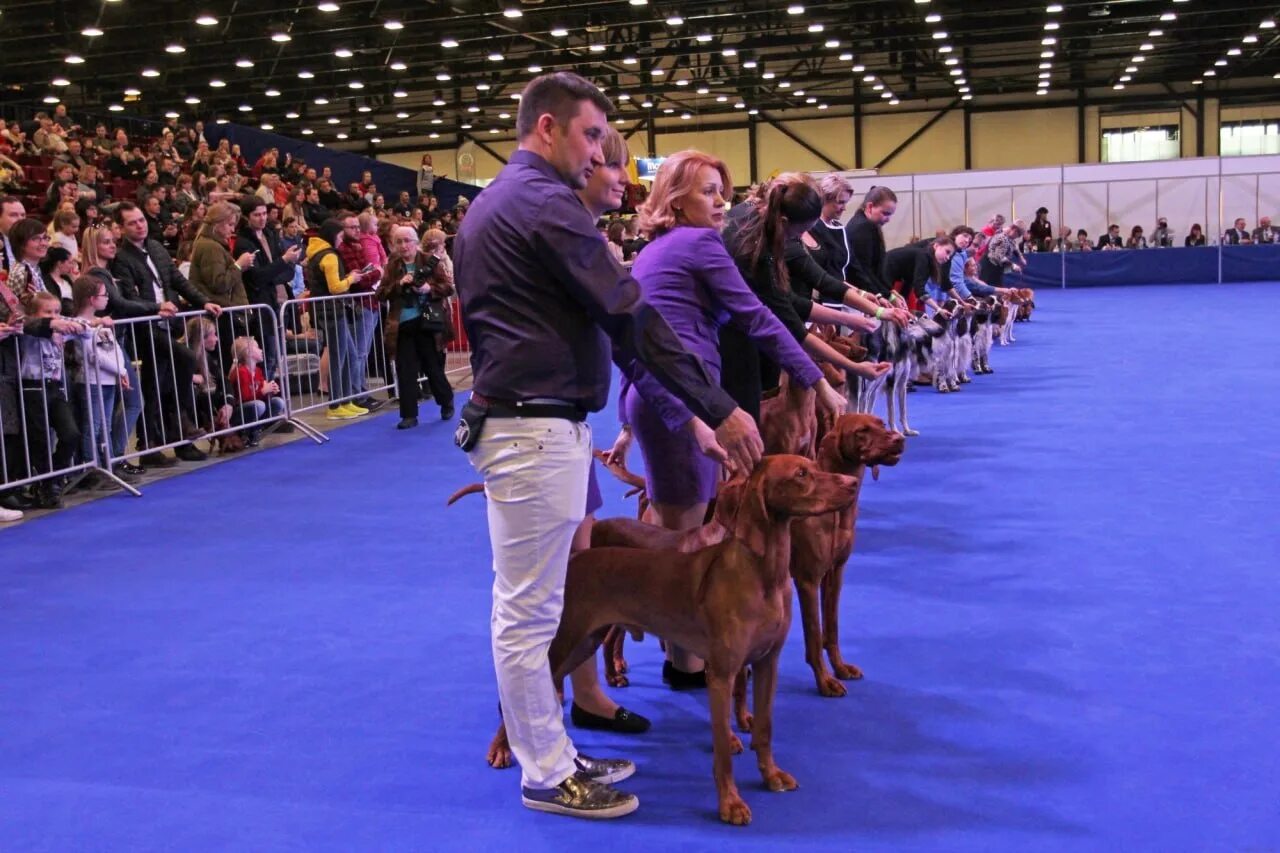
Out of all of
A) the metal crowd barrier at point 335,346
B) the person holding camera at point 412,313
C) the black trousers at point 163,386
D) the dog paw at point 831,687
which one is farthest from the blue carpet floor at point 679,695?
the metal crowd barrier at point 335,346

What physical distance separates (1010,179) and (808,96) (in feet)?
33.8

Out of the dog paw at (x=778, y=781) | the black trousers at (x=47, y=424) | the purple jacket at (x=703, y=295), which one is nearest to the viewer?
the dog paw at (x=778, y=781)

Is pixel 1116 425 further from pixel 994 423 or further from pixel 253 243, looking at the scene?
pixel 253 243

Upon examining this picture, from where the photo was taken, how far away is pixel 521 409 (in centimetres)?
281

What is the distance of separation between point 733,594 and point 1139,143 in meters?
38.6

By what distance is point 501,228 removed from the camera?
9.07 feet

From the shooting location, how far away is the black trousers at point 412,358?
10.5 meters

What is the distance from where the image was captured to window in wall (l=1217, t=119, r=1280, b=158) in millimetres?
36031

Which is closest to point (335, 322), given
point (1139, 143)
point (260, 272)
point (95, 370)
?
point (260, 272)

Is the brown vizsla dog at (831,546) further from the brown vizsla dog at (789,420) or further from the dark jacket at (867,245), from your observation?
the dark jacket at (867,245)

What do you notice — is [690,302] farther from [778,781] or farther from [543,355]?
[778,781]

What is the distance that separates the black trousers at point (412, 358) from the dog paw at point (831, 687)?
7.17 m

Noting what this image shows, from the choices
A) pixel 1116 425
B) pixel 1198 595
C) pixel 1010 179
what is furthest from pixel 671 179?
pixel 1010 179

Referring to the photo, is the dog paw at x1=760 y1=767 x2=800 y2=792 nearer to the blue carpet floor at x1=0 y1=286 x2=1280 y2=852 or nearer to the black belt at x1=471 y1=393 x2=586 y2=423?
the blue carpet floor at x1=0 y1=286 x2=1280 y2=852
